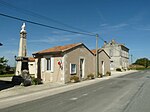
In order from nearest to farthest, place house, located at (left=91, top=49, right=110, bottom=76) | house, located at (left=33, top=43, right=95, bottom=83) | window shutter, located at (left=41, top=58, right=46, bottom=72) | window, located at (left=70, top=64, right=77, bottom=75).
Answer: house, located at (left=33, top=43, right=95, bottom=83) < window, located at (left=70, top=64, right=77, bottom=75) < window shutter, located at (left=41, top=58, right=46, bottom=72) < house, located at (left=91, top=49, right=110, bottom=76)

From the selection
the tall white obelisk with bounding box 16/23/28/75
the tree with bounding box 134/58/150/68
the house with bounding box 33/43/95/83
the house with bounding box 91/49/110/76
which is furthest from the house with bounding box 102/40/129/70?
the tall white obelisk with bounding box 16/23/28/75

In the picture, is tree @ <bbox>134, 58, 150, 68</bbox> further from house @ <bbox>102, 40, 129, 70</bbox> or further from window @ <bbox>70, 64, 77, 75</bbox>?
window @ <bbox>70, 64, 77, 75</bbox>

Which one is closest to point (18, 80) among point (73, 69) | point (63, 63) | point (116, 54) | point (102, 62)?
point (63, 63)

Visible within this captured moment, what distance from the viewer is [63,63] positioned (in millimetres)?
21344

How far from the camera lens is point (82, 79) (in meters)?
24.8

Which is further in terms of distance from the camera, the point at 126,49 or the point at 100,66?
the point at 126,49

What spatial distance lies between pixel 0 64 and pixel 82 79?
2142 cm

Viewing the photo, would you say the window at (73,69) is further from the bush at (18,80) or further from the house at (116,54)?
the house at (116,54)

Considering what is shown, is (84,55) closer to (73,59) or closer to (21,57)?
(73,59)

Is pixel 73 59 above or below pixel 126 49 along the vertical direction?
below

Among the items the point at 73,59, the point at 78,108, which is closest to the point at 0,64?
the point at 73,59

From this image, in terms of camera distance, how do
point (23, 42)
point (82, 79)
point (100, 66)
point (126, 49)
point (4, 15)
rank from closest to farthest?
point (4, 15), point (23, 42), point (82, 79), point (100, 66), point (126, 49)

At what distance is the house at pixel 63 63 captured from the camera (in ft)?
70.6

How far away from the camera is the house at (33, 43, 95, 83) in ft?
70.6
